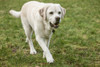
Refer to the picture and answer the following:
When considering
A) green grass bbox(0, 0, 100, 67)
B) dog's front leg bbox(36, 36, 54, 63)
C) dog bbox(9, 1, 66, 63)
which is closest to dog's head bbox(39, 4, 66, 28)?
dog bbox(9, 1, 66, 63)

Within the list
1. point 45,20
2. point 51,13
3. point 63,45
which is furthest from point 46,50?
point 63,45

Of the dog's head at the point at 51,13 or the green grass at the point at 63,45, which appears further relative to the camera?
the green grass at the point at 63,45

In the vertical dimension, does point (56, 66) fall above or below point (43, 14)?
below

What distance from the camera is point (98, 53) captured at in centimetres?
619

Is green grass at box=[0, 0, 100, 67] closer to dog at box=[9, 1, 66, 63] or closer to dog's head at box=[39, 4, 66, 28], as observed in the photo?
dog at box=[9, 1, 66, 63]

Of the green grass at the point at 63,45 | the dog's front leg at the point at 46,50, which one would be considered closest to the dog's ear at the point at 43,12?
the dog's front leg at the point at 46,50

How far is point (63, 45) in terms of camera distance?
691cm

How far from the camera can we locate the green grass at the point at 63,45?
17.8 ft

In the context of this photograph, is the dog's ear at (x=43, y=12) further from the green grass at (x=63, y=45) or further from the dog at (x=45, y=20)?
the green grass at (x=63, y=45)

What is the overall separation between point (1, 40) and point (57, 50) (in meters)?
2.08

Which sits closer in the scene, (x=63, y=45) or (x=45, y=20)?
(x=45, y=20)

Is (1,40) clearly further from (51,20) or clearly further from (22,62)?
(51,20)

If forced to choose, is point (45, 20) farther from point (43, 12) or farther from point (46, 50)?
point (46, 50)

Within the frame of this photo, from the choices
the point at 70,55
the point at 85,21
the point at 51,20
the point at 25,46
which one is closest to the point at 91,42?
the point at 70,55
